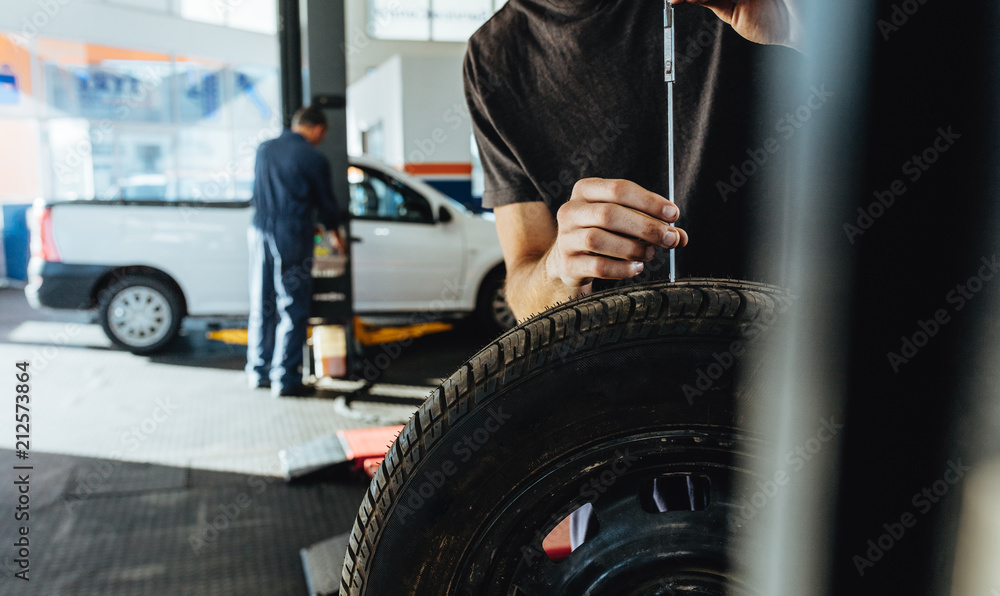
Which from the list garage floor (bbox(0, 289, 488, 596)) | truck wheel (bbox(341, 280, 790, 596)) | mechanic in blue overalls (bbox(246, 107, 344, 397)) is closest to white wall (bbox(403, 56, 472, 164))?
garage floor (bbox(0, 289, 488, 596))

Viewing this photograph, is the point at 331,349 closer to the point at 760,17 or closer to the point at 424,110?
the point at 760,17

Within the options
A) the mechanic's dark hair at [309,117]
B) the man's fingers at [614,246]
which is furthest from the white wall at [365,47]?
the man's fingers at [614,246]

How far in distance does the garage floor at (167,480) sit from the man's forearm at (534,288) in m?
1.67

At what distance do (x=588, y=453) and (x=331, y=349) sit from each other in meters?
4.80

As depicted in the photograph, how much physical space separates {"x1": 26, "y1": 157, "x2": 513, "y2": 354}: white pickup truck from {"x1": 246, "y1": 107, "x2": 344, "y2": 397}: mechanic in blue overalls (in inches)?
35.7

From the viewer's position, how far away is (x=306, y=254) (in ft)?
16.3

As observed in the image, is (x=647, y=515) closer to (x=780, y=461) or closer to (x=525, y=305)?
(x=780, y=461)

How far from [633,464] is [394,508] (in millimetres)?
244

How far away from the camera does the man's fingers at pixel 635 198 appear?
83 centimetres

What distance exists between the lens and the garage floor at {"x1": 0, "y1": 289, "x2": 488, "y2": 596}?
8.82 feet

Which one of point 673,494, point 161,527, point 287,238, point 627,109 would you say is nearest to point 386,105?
point 287,238

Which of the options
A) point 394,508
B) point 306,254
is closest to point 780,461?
point 394,508

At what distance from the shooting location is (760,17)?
912mm

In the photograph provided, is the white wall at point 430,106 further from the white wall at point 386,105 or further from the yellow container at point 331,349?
the yellow container at point 331,349
